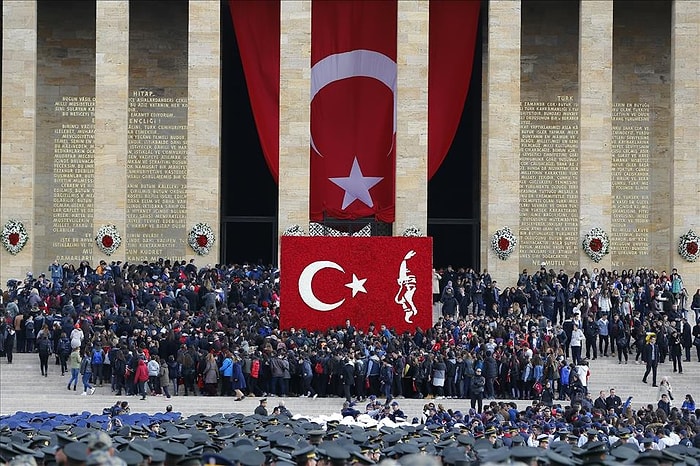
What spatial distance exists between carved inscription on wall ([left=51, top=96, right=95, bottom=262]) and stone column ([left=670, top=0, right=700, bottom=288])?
20.7 meters

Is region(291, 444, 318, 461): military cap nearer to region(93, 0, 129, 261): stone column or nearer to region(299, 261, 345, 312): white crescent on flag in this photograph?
region(299, 261, 345, 312): white crescent on flag

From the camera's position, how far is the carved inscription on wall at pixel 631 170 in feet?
185

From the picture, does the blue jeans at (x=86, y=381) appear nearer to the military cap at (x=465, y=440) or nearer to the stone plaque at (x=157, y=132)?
the stone plaque at (x=157, y=132)

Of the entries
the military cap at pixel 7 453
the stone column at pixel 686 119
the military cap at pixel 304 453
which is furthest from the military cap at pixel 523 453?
the stone column at pixel 686 119

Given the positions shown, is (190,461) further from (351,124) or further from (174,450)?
(351,124)

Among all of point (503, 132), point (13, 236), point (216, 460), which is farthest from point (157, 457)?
point (503, 132)

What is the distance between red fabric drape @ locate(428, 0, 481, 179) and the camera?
52.7 m

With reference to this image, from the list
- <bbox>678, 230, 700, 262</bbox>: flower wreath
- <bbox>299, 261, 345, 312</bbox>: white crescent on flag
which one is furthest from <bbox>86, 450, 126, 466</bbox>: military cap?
<bbox>678, 230, 700, 262</bbox>: flower wreath

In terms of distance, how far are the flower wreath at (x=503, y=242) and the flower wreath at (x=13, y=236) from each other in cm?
1572

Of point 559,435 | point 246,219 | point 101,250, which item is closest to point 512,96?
point 246,219

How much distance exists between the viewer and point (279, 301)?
43.1m

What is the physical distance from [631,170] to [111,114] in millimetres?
18862

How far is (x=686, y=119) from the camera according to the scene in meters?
52.5

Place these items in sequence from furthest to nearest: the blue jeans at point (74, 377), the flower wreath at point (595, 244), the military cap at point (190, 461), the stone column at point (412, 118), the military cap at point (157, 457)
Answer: the stone column at point (412, 118)
the flower wreath at point (595, 244)
the blue jeans at point (74, 377)
the military cap at point (157, 457)
the military cap at point (190, 461)
